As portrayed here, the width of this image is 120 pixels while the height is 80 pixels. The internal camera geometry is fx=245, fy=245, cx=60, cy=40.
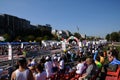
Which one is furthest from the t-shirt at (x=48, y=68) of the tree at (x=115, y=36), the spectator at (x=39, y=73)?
the tree at (x=115, y=36)

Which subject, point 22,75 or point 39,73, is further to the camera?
point 39,73

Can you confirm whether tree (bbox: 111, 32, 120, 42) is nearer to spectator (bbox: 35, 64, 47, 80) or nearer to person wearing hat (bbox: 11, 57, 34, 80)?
spectator (bbox: 35, 64, 47, 80)

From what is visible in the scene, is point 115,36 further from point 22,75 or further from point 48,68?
point 22,75

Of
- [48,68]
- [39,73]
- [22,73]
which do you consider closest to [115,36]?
[48,68]

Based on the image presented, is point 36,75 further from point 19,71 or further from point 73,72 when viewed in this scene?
point 73,72

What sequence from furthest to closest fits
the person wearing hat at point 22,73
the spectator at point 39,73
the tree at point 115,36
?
1. the tree at point 115,36
2. the spectator at point 39,73
3. the person wearing hat at point 22,73

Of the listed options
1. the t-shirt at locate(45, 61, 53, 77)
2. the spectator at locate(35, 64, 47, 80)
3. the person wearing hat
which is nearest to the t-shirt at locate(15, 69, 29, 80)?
the person wearing hat

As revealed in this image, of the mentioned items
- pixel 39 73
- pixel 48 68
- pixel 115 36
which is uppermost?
pixel 115 36

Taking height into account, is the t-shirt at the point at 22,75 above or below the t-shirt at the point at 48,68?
above

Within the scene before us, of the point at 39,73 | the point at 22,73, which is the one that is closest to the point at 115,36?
the point at 39,73

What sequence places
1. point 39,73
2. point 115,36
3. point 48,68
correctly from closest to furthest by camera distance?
point 39,73 < point 48,68 < point 115,36

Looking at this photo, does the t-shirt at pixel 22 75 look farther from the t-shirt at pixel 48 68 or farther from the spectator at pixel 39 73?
the t-shirt at pixel 48 68

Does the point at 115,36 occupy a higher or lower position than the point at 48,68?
higher

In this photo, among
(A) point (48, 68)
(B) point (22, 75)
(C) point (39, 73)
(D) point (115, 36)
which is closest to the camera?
(B) point (22, 75)
